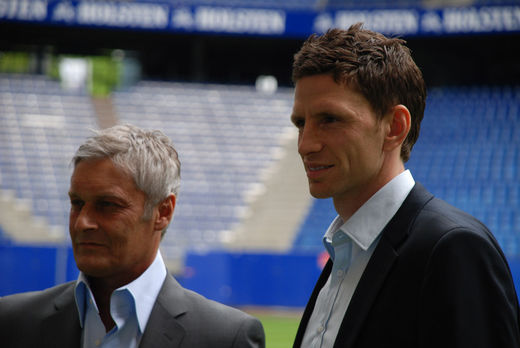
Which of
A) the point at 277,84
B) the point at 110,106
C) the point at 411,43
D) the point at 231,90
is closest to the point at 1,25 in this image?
the point at 110,106

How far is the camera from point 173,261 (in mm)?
15750

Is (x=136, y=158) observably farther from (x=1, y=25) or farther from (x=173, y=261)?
(x=1, y=25)

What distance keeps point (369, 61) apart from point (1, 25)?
22487 millimetres

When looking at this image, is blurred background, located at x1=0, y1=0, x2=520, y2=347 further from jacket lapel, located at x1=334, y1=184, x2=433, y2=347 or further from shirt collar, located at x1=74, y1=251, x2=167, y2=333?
jacket lapel, located at x1=334, y1=184, x2=433, y2=347

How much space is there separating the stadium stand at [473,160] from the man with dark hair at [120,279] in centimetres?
1350

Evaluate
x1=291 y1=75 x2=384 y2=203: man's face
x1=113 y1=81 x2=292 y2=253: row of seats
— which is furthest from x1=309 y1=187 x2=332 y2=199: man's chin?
x1=113 y1=81 x2=292 y2=253: row of seats

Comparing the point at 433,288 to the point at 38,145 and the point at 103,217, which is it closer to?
the point at 103,217

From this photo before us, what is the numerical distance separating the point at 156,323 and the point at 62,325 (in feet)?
0.96

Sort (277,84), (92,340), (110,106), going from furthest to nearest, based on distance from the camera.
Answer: (277,84), (110,106), (92,340)

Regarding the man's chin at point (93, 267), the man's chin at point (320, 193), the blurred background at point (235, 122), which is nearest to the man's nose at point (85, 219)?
the man's chin at point (93, 267)

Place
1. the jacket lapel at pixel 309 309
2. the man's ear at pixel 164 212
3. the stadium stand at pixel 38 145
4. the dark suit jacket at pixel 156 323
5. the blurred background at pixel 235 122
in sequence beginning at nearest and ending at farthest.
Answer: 1. the jacket lapel at pixel 309 309
2. the dark suit jacket at pixel 156 323
3. the man's ear at pixel 164 212
4. the blurred background at pixel 235 122
5. the stadium stand at pixel 38 145

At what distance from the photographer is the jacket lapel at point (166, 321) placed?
2.12 metres

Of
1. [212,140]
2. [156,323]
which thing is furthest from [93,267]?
[212,140]

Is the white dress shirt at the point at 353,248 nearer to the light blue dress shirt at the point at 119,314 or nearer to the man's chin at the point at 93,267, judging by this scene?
the light blue dress shirt at the point at 119,314
